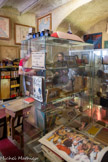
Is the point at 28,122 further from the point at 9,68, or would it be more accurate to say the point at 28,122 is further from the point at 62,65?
the point at 9,68

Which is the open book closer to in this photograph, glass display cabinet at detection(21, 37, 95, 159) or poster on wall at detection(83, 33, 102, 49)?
glass display cabinet at detection(21, 37, 95, 159)

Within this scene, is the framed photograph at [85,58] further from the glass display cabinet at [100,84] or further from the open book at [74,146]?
the open book at [74,146]

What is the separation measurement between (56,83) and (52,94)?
5.1 inches

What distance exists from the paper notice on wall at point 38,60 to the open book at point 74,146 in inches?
17.6

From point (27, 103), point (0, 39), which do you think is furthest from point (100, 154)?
point (0, 39)

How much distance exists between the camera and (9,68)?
122 inches

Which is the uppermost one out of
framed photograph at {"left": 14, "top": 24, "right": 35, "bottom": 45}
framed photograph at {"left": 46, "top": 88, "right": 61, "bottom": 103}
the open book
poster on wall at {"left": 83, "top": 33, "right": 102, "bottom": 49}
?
framed photograph at {"left": 14, "top": 24, "right": 35, "bottom": 45}

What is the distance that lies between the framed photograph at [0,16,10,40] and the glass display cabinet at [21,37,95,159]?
2280 mm

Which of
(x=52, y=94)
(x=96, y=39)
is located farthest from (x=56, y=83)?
(x=96, y=39)

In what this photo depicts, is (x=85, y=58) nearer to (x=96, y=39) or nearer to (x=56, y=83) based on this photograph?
(x=56, y=83)

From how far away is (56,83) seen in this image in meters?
0.99

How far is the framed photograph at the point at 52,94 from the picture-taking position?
0.85 m

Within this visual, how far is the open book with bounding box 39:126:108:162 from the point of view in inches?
25.6

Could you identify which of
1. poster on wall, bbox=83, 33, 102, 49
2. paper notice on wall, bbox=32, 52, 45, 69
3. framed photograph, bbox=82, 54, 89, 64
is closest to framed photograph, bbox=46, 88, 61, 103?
paper notice on wall, bbox=32, 52, 45, 69
